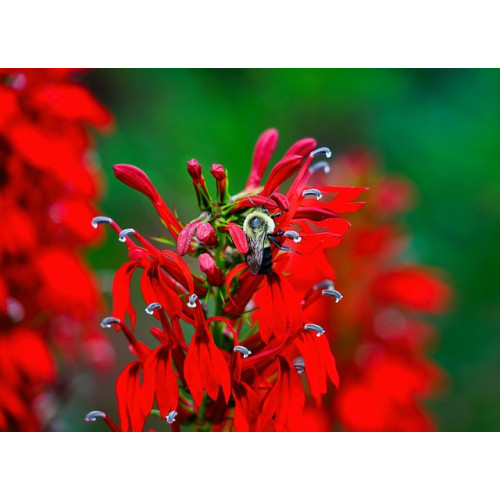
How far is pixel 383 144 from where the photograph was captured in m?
1.95

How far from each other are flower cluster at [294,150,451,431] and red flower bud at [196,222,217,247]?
0.53m

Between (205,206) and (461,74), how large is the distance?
958mm

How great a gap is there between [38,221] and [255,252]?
1.80 ft

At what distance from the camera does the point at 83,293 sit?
1.26 meters

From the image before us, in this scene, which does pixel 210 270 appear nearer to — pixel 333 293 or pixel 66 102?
pixel 333 293

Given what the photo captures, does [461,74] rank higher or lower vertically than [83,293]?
higher

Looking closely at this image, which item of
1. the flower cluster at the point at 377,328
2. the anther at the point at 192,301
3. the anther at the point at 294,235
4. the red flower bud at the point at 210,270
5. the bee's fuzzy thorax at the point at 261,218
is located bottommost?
the flower cluster at the point at 377,328

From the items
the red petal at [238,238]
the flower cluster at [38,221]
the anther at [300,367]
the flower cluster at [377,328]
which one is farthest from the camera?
the flower cluster at [377,328]

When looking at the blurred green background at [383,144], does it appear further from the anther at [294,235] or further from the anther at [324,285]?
the anther at [294,235]

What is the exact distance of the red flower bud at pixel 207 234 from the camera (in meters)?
0.79

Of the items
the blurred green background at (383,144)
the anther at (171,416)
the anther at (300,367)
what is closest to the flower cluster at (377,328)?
the blurred green background at (383,144)

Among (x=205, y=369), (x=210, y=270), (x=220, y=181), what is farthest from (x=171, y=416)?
(x=220, y=181)
